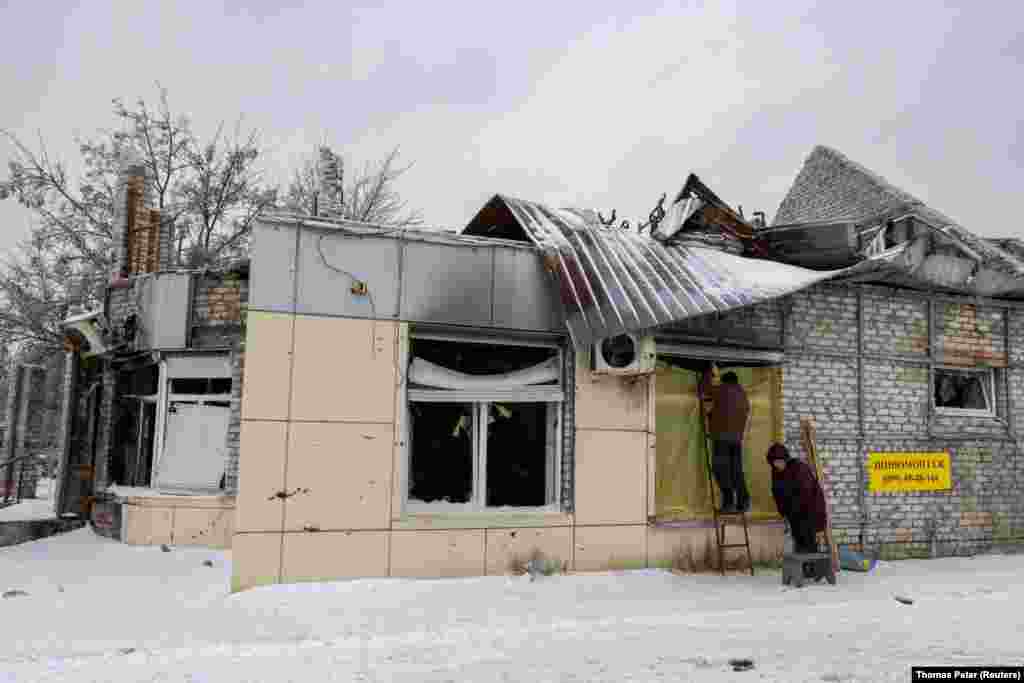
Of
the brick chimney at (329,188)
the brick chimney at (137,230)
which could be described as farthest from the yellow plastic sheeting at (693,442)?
the brick chimney at (137,230)

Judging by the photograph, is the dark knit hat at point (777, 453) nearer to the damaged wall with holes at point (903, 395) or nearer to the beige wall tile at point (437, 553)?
the damaged wall with holes at point (903, 395)

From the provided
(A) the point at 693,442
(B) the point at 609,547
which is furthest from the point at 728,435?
(B) the point at 609,547

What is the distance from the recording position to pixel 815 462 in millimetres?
8344

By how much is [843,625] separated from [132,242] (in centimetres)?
1100

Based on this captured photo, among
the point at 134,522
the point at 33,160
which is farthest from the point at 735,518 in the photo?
the point at 33,160

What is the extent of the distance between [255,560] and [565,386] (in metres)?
3.23

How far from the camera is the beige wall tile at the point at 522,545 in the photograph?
730cm

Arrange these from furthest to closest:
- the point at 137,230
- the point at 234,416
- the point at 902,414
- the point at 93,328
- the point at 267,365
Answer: the point at 137,230 < the point at 93,328 < the point at 234,416 < the point at 902,414 < the point at 267,365

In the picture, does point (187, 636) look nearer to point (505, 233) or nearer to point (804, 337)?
point (505, 233)

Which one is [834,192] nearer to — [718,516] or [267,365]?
[718,516]

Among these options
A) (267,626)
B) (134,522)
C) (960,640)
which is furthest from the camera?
(134,522)

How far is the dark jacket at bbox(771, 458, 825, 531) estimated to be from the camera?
7891 millimetres

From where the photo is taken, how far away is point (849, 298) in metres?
9.11

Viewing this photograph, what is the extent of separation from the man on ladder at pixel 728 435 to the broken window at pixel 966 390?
3.21 meters
